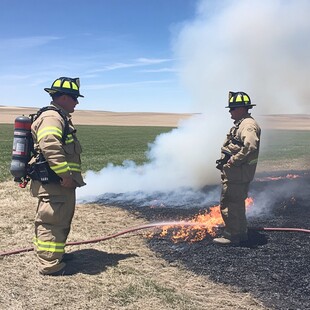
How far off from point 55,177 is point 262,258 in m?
3.16

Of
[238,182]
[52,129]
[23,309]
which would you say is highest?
[52,129]

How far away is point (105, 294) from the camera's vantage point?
4.55m

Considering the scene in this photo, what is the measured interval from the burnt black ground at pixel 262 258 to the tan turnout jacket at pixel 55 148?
6.67ft

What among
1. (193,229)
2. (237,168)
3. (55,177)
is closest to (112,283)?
(55,177)

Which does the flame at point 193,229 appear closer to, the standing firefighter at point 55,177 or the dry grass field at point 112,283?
the dry grass field at point 112,283

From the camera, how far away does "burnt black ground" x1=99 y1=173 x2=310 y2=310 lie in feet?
15.3

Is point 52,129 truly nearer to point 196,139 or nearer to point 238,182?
point 238,182

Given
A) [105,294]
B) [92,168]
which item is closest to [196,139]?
[92,168]

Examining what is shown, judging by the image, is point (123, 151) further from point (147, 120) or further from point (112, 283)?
point (147, 120)

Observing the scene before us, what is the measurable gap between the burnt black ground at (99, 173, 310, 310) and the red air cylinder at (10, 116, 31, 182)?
247cm

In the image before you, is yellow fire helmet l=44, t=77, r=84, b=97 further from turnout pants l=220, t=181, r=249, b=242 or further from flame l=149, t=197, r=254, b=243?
flame l=149, t=197, r=254, b=243

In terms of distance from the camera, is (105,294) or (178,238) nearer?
(105,294)

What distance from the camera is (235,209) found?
6145mm

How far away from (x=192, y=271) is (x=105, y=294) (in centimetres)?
135
